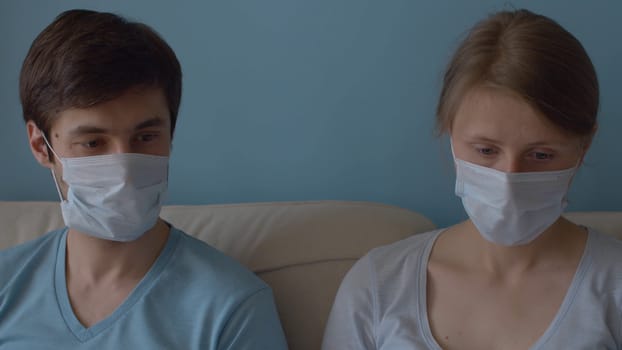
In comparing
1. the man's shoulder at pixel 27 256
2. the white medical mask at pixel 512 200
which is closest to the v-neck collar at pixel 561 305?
the white medical mask at pixel 512 200

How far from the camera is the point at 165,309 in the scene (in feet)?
4.52

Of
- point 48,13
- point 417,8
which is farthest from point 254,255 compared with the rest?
point 48,13

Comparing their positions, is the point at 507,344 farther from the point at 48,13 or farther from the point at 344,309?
the point at 48,13

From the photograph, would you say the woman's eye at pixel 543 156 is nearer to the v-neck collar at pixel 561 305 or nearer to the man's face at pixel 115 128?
the v-neck collar at pixel 561 305

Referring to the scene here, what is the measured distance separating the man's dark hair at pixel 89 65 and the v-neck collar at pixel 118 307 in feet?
0.91

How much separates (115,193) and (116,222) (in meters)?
0.06

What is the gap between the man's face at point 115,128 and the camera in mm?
1299

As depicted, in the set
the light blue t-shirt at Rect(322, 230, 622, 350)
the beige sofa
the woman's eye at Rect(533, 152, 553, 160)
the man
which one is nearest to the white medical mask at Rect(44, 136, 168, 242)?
the man

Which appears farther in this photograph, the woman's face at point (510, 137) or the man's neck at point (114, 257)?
the man's neck at point (114, 257)

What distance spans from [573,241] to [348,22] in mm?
727

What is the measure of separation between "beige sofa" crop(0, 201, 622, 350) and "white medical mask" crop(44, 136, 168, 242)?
0.27 metres

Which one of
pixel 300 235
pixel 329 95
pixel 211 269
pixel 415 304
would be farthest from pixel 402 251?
pixel 329 95

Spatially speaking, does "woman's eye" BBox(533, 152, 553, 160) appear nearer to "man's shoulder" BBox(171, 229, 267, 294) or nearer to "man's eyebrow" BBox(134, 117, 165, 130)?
"man's shoulder" BBox(171, 229, 267, 294)

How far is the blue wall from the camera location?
1685 mm
